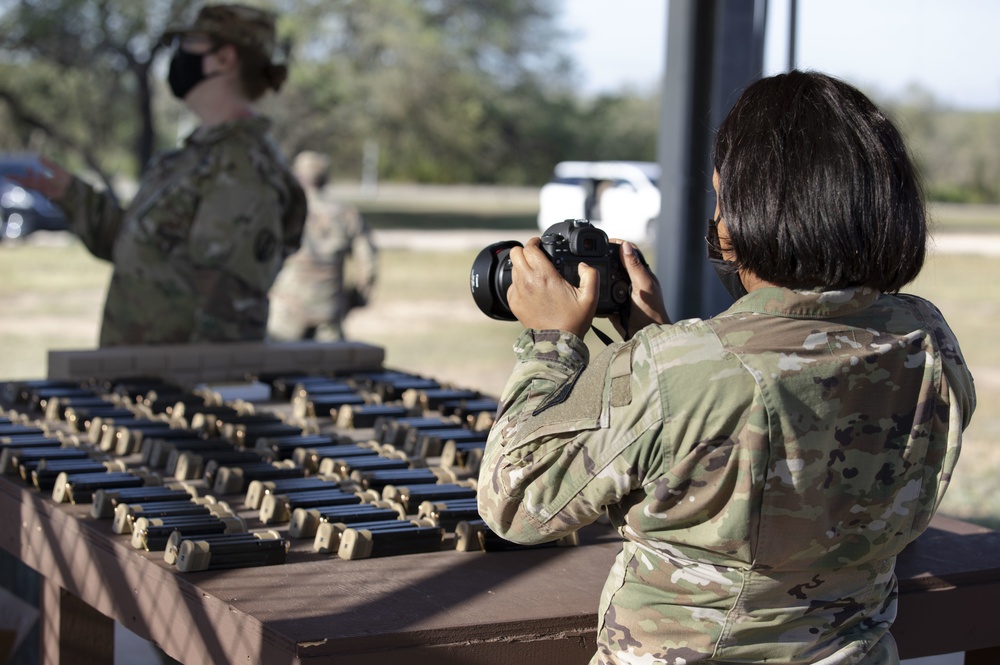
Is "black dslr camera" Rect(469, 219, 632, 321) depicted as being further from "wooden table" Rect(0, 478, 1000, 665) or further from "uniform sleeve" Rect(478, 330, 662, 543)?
"wooden table" Rect(0, 478, 1000, 665)

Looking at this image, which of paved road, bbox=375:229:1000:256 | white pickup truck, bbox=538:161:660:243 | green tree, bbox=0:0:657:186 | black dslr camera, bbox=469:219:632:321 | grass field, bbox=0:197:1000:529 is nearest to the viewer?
black dslr camera, bbox=469:219:632:321

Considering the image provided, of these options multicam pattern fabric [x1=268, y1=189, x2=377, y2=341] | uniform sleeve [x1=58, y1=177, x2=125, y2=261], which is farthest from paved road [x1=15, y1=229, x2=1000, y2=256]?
uniform sleeve [x1=58, y1=177, x2=125, y2=261]

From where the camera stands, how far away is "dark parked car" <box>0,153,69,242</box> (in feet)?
64.3

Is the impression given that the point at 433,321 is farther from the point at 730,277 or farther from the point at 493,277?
the point at 730,277

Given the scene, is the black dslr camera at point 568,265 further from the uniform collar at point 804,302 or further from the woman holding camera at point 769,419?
the uniform collar at point 804,302

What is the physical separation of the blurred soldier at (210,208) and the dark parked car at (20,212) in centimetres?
1673

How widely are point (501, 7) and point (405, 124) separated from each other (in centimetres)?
512

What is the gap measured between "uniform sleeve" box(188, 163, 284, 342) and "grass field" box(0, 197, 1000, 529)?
3603 mm

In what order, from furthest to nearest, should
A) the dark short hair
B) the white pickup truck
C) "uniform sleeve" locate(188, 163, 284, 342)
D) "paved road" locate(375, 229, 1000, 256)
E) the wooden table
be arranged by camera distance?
the white pickup truck, "paved road" locate(375, 229, 1000, 256), "uniform sleeve" locate(188, 163, 284, 342), the wooden table, the dark short hair

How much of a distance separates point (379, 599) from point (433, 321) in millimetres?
11981

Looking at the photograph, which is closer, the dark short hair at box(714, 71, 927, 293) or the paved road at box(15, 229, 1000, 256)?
the dark short hair at box(714, 71, 927, 293)

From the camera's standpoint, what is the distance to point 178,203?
12.1ft

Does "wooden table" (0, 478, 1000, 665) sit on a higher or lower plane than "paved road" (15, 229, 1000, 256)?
higher

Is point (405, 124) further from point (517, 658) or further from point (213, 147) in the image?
point (517, 658)
